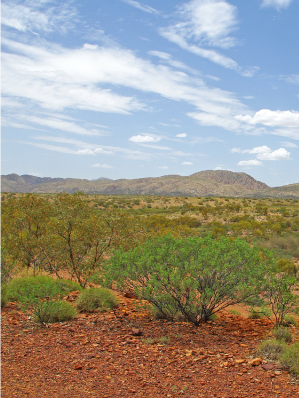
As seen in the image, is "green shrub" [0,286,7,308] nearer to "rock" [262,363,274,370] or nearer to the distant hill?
"rock" [262,363,274,370]

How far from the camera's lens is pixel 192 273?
25.1 feet

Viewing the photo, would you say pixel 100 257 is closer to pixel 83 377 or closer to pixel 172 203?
pixel 83 377

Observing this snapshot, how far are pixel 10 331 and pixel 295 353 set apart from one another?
6316 mm

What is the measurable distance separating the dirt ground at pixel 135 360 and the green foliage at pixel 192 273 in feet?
2.63

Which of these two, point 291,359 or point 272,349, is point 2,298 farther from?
point 291,359

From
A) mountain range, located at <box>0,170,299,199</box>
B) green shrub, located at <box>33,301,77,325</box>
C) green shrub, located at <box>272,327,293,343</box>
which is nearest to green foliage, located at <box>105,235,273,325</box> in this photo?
green shrub, located at <box>272,327,293,343</box>

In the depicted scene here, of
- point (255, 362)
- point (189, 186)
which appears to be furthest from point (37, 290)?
point (189, 186)

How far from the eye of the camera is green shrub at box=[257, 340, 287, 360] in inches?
245

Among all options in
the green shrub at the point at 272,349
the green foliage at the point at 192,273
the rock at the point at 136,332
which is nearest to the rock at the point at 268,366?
the green shrub at the point at 272,349

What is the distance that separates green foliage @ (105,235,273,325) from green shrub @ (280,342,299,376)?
160cm

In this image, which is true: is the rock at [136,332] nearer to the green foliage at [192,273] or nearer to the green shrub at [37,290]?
the green foliage at [192,273]

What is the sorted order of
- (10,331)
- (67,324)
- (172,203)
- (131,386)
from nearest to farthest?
(131,386) → (10,331) → (67,324) → (172,203)

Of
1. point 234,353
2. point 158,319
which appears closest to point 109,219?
point 158,319

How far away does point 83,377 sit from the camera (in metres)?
5.66
